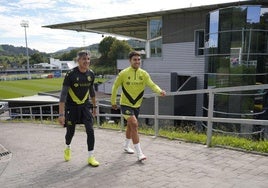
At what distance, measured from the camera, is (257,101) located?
44.9 feet

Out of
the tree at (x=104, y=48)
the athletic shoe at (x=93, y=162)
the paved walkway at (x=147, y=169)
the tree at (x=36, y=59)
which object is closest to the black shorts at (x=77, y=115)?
the athletic shoe at (x=93, y=162)

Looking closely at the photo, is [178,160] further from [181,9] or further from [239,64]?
[181,9]

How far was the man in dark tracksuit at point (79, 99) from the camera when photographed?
445 cm

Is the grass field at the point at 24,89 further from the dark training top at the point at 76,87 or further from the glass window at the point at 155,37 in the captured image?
the dark training top at the point at 76,87

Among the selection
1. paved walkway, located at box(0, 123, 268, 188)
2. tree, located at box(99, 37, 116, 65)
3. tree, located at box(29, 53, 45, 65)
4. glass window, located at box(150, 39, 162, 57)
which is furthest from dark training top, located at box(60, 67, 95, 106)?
tree, located at box(29, 53, 45, 65)

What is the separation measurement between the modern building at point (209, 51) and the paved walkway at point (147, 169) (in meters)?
9.68

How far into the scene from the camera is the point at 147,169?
13.5ft

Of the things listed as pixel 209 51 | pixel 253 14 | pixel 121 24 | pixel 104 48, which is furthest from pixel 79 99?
pixel 104 48

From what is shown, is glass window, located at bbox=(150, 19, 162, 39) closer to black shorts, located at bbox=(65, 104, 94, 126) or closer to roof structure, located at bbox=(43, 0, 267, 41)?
roof structure, located at bbox=(43, 0, 267, 41)

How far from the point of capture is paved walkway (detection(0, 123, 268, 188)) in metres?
3.62

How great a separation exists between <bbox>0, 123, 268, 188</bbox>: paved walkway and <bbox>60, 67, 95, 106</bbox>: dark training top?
3.40 feet

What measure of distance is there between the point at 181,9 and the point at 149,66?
6.16 meters

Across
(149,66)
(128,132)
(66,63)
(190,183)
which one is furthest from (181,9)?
(66,63)

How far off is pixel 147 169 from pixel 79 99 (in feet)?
5.02
